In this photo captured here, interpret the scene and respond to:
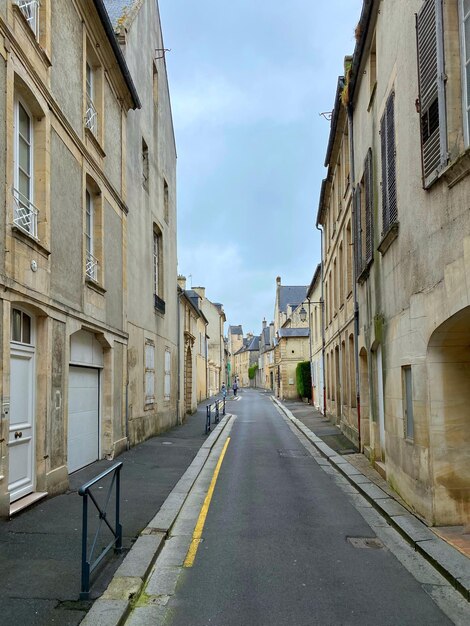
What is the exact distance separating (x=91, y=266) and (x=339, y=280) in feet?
33.3

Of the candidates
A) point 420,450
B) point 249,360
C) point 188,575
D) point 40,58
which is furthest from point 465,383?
point 249,360

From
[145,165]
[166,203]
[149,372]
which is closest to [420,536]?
[149,372]

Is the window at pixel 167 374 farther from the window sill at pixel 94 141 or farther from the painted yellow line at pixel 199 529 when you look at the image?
the window sill at pixel 94 141

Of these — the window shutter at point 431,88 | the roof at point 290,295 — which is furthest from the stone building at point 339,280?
the roof at point 290,295

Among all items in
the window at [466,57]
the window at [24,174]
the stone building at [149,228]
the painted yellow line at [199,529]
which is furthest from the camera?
the stone building at [149,228]

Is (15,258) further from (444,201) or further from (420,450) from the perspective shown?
(420,450)

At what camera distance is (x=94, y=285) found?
35.1ft

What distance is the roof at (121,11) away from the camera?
14.0m

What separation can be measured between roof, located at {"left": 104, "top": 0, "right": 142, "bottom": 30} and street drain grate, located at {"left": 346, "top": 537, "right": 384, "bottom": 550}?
1281 cm

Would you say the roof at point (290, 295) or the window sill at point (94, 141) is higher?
the roof at point (290, 295)

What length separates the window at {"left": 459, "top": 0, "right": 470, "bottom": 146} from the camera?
225 inches

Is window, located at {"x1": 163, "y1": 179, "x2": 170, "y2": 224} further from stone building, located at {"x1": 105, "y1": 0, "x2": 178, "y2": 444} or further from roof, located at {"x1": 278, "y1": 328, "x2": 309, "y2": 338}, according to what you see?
roof, located at {"x1": 278, "y1": 328, "x2": 309, "y2": 338}

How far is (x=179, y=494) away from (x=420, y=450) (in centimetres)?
386

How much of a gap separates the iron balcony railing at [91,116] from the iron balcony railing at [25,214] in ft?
10.9
